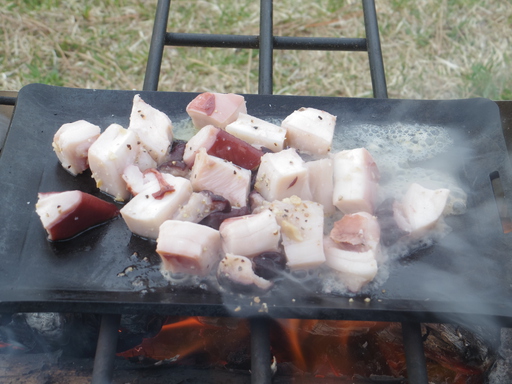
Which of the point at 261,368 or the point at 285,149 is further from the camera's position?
the point at 285,149

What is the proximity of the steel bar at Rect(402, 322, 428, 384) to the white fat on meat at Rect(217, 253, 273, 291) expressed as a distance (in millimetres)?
611

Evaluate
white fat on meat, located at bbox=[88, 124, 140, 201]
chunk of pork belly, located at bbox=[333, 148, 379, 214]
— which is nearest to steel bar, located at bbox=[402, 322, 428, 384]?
chunk of pork belly, located at bbox=[333, 148, 379, 214]

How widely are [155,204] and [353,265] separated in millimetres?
937

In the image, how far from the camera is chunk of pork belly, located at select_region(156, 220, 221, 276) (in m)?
2.07

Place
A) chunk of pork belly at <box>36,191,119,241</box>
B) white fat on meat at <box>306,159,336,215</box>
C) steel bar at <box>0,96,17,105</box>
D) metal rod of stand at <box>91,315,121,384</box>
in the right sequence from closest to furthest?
1. metal rod of stand at <box>91,315,121,384</box>
2. chunk of pork belly at <box>36,191,119,241</box>
3. white fat on meat at <box>306,159,336,215</box>
4. steel bar at <box>0,96,17,105</box>

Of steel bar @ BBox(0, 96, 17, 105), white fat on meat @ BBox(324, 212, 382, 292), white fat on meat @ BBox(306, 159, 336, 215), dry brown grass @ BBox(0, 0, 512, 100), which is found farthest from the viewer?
dry brown grass @ BBox(0, 0, 512, 100)

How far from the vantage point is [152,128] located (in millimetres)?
2594

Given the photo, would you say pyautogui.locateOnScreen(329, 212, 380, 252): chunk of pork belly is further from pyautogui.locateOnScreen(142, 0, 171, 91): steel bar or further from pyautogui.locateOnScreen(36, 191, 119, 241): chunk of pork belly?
pyautogui.locateOnScreen(142, 0, 171, 91): steel bar

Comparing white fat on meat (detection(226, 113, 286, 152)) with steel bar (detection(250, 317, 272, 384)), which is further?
white fat on meat (detection(226, 113, 286, 152))

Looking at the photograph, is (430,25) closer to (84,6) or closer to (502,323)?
(84,6)

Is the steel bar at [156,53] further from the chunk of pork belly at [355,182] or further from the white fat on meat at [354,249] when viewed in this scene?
the white fat on meat at [354,249]

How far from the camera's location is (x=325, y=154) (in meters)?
2.67

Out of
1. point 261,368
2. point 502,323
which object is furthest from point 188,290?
point 502,323

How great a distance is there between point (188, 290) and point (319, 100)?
1.41m
